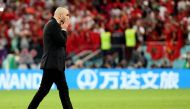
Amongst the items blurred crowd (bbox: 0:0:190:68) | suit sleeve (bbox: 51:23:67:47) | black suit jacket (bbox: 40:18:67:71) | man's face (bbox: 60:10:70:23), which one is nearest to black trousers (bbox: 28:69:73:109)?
black suit jacket (bbox: 40:18:67:71)

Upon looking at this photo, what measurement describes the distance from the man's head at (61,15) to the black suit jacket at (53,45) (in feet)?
0.32

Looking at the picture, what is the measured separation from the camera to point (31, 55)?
2541 centimetres

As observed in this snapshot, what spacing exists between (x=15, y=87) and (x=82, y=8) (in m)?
6.13

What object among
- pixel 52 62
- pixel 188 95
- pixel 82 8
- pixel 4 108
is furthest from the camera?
pixel 82 8

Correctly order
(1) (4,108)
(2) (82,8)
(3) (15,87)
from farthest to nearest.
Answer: (2) (82,8), (3) (15,87), (1) (4,108)

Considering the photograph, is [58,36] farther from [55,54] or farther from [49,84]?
[49,84]

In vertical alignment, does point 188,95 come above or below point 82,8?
below

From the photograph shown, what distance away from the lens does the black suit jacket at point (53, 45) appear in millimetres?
11914

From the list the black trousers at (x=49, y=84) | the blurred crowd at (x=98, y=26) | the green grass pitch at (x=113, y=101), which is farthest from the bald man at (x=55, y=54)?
the blurred crowd at (x=98, y=26)

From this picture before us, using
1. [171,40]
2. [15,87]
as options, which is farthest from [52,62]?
[171,40]

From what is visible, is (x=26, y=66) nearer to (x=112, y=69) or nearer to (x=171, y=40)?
(x=112, y=69)

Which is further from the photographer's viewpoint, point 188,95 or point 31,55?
point 31,55

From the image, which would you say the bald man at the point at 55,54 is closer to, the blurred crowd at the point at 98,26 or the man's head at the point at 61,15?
the man's head at the point at 61,15

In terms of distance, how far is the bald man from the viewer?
1193 centimetres
